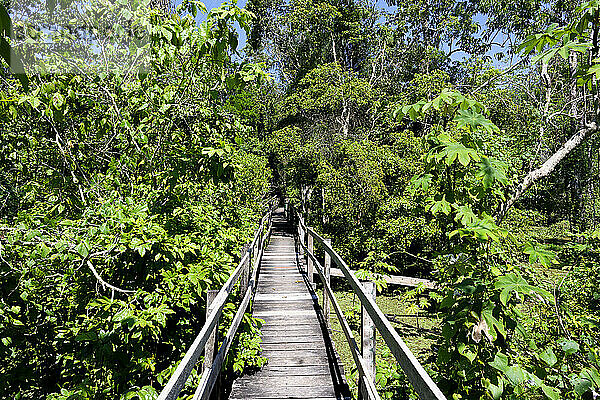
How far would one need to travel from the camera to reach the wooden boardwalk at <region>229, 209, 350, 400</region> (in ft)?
13.4

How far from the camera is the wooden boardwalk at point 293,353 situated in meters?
4.08

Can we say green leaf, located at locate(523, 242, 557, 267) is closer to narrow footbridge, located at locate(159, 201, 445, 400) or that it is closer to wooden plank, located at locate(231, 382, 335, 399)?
narrow footbridge, located at locate(159, 201, 445, 400)

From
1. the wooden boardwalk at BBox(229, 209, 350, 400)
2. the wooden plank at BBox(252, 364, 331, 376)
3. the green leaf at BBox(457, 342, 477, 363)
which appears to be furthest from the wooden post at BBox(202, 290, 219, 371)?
the green leaf at BBox(457, 342, 477, 363)

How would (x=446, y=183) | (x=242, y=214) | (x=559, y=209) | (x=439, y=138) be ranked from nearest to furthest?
(x=439, y=138), (x=446, y=183), (x=242, y=214), (x=559, y=209)

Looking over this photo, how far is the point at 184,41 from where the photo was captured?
11.8 feet

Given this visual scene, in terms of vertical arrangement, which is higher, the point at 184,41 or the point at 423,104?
the point at 184,41

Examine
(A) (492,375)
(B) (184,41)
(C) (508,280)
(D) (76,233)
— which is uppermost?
(B) (184,41)

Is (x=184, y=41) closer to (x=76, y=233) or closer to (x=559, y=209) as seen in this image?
(x=76, y=233)

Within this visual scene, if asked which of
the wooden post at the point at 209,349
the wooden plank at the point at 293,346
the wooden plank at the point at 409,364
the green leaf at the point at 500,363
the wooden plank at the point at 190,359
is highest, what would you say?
the wooden plank at the point at 409,364

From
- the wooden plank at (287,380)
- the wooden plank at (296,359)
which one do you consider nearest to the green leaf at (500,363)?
the wooden plank at (287,380)

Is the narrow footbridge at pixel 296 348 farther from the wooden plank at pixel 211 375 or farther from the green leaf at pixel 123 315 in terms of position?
the green leaf at pixel 123 315

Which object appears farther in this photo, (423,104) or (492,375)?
(423,104)

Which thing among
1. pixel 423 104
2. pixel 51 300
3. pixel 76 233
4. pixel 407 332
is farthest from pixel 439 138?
pixel 407 332

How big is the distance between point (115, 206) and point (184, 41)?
1509 mm
